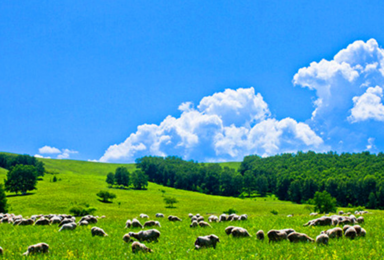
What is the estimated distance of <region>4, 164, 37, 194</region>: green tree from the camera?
12004cm

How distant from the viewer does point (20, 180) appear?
4766 inches

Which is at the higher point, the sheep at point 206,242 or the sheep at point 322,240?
the sheep at point 322,240

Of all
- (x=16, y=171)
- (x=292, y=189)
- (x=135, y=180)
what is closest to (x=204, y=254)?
(x=16, y=171)

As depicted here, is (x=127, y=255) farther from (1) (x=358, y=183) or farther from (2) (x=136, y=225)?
(1) (x=358, y=183)

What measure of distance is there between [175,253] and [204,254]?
4.09 ft

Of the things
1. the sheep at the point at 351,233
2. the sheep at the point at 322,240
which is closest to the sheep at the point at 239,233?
the sheep at the point at 322,240

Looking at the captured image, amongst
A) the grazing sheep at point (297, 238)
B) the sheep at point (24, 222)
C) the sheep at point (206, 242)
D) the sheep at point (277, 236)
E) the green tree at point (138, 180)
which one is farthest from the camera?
the green tree at point (138, 180)

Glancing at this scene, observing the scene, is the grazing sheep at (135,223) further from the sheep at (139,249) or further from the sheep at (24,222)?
the sheep at (24,222)

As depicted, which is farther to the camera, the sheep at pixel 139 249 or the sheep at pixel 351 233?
the sheep at pixel 351 233

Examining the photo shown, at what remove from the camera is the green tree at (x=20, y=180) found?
12004 centimetres

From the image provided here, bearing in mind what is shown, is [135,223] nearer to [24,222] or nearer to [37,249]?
[37,249]

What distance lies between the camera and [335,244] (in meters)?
12.4

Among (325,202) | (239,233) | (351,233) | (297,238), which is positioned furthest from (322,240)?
(325,202)

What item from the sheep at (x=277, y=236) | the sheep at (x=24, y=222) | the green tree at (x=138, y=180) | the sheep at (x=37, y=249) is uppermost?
the green tree at (x=138, y=180)
